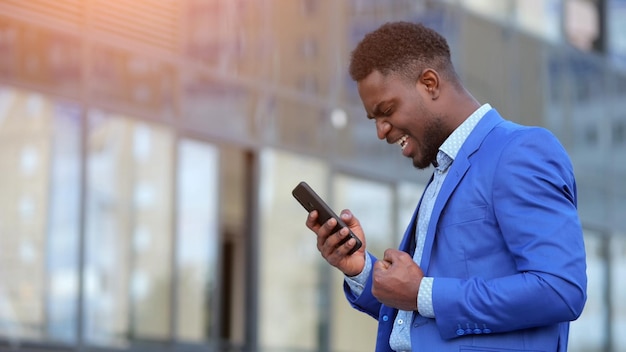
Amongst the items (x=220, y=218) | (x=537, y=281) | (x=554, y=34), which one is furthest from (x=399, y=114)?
(x=554, y=34)

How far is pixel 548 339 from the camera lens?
2941mm

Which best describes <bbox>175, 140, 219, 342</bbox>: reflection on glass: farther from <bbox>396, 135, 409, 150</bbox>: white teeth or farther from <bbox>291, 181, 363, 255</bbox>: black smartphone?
<bbox>396, 135, 409, 150</bbox>: white teeth

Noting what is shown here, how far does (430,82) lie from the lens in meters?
3.11

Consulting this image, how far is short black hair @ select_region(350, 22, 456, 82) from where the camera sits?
3.13m

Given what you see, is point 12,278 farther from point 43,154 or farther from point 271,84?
point 271,84

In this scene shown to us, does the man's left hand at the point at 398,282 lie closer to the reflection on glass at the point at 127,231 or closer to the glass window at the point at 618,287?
the reflection on glass at the point at 127,231

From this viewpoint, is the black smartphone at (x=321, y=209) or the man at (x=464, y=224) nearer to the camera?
the man at (x=464, y=224)

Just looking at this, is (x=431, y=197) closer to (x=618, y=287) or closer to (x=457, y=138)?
(x=457, y=138)

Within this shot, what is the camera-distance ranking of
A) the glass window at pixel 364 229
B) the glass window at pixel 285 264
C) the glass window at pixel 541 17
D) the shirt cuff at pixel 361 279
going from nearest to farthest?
1. the shirt cuff at pixel 361 279
2. the glass window at pixel 285 264
3. the glass window at pixel 364 229
4. the glass window at pixel 541 17

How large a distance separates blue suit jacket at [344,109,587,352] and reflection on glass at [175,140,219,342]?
9.65m

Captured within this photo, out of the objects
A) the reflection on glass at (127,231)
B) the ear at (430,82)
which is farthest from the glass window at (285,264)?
the ear at (430,82)

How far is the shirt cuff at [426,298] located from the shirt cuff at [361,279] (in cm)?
46

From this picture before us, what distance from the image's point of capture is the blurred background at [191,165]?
36.0 feet

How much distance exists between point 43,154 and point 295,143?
3.89 metres
